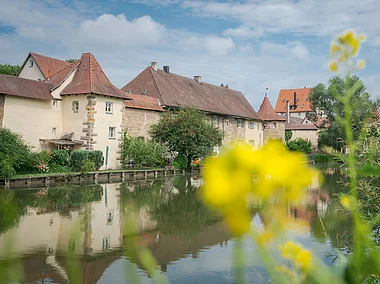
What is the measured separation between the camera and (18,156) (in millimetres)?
21219

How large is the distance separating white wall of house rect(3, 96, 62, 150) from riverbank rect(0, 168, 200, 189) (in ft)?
14.3

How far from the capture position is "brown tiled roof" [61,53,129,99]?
27.8 meters

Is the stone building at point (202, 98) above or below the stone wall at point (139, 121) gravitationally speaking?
above

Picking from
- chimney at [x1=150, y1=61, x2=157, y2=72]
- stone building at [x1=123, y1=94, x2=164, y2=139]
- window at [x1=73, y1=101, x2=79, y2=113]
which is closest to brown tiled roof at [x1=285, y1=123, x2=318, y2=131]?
chimney at [x1=150, y1=61, x2=157, y2=72]

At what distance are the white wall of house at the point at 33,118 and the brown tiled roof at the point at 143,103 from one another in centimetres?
543

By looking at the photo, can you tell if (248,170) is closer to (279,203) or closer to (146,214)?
(279,203)

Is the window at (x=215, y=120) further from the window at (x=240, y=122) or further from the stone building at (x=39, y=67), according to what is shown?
the stone building at (x=39, y=67)

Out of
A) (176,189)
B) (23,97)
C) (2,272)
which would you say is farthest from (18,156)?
(2,272)

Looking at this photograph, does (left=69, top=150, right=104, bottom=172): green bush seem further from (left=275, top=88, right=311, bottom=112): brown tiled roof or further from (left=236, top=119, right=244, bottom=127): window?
(left=275, top=88, right=311, bottom=112): brown tiled roof

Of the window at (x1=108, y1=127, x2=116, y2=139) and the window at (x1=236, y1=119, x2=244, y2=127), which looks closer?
the window at (x1=108, y1=127, x2=116, y2=139)

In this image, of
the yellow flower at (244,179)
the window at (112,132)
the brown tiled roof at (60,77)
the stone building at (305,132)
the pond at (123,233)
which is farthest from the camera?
the stone building at (305,132)

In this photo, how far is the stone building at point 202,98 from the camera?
36.8 m

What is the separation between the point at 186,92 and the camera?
39781mm

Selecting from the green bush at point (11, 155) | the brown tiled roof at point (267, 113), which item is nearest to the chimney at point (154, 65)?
the brown tiled roof at point (267, 113)
